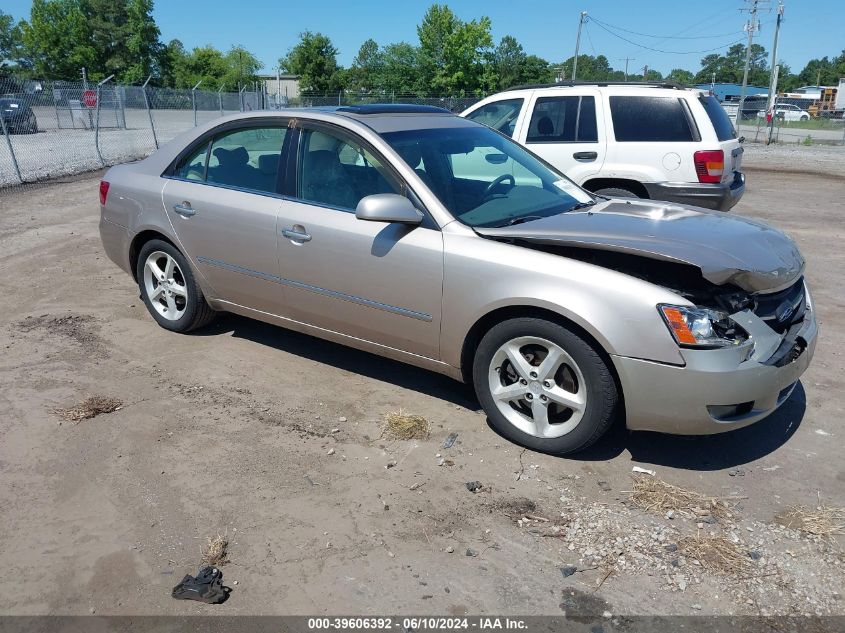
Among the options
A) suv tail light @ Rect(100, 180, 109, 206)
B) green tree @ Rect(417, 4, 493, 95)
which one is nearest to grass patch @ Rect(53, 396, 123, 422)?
suv tail light @ Rect(100, 180, 109, 206)

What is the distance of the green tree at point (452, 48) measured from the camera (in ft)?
186

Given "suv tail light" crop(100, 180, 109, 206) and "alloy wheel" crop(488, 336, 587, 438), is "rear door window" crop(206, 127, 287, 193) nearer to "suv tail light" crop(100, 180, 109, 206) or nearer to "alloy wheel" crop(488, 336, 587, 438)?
"suv tail light" crop(100, 180, 109, 206)

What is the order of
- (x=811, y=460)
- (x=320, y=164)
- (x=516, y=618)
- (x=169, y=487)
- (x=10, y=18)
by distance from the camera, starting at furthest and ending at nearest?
(x=10, y=18), (x=320, y=164), (x=811, y=460), (x=169, y=487), (x=516, y=618)

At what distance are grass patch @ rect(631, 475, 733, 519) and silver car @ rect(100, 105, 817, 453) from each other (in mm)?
302

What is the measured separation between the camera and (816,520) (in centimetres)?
321

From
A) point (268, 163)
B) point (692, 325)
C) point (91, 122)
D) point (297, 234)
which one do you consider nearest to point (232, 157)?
point (268, 163)

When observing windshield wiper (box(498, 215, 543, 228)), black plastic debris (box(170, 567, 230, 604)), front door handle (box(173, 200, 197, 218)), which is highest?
windshield wiper (box(498, 215, 543, 228))

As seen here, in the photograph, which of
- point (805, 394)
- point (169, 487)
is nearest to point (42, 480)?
point (169, 487)

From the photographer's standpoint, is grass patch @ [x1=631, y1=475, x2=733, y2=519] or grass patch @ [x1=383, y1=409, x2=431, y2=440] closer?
grass patch @ [x1=631, y1=475, x2=733, y2=519]

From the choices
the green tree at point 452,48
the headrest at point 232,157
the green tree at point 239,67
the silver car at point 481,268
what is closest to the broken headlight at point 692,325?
the silver car at point 481,268

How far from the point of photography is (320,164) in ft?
14.8

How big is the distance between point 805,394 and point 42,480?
4563mm

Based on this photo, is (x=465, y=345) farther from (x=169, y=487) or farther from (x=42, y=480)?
(x=42, y=480)

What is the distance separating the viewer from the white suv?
24.4 feet
